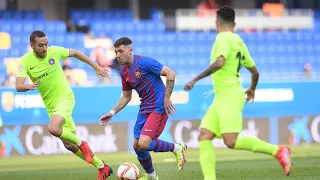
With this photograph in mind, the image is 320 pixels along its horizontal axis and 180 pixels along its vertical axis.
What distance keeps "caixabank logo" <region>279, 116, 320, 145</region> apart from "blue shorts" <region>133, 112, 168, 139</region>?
8.99 meters

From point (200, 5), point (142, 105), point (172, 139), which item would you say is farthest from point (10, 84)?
point (200, 5)

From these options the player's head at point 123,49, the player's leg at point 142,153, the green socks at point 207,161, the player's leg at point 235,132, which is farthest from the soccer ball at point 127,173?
the player's leg at point 235,132

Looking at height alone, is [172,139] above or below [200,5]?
below

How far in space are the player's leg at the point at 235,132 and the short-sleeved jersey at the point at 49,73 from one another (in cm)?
330

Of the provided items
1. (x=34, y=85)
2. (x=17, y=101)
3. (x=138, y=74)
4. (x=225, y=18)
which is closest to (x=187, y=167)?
(x=138, y=74)

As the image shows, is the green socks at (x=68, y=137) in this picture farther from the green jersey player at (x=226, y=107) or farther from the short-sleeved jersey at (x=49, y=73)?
the green jersey player at (x=226, y=107)

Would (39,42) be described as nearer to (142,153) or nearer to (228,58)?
(142,153)

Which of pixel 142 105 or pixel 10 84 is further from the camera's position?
pixel 10 84

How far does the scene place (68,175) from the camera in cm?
1212

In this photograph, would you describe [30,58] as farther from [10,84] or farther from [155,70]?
[10,84]

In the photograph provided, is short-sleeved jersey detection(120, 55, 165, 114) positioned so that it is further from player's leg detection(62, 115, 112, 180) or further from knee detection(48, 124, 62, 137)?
knee detection(48, 124, 62, 137)

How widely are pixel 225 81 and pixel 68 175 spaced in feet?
15.3

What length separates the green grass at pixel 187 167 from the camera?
11.2 m

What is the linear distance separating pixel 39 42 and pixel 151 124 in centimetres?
208
